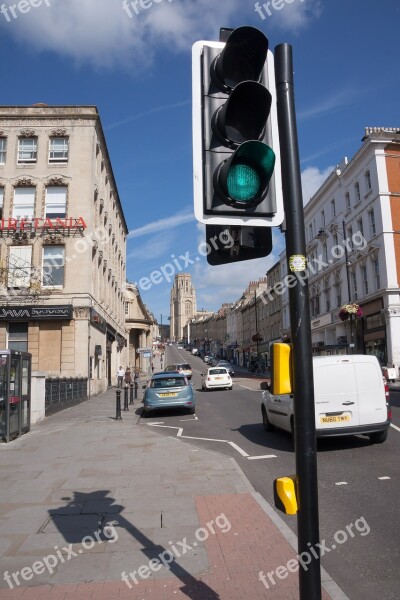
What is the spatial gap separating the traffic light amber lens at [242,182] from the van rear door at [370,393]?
7770 mm

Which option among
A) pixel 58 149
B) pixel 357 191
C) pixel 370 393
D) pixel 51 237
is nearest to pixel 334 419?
pixel 370 393

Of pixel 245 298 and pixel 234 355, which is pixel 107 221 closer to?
pixel 245 298

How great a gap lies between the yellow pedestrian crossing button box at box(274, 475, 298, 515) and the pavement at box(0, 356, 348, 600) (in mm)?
1676

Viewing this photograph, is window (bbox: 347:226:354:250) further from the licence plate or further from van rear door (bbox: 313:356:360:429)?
the licence plate

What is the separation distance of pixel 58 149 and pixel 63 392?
15.8 m

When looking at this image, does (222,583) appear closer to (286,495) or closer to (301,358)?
(286,495)

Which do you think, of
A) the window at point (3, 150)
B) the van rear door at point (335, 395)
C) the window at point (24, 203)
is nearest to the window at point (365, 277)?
the window at point (24, 203)

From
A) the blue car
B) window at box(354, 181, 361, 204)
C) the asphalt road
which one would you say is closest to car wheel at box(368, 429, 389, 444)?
the asphalt road

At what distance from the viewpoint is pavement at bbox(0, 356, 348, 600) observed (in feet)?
12.6

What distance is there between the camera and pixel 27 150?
28.5 m

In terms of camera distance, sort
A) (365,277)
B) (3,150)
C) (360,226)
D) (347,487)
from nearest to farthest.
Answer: (347,487) → (3,150) → (365,277) → (360,226)

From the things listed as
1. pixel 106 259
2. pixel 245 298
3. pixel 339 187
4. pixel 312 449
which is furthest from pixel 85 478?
pixel 245 298

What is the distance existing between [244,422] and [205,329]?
135 meters

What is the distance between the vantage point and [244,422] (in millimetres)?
14602
